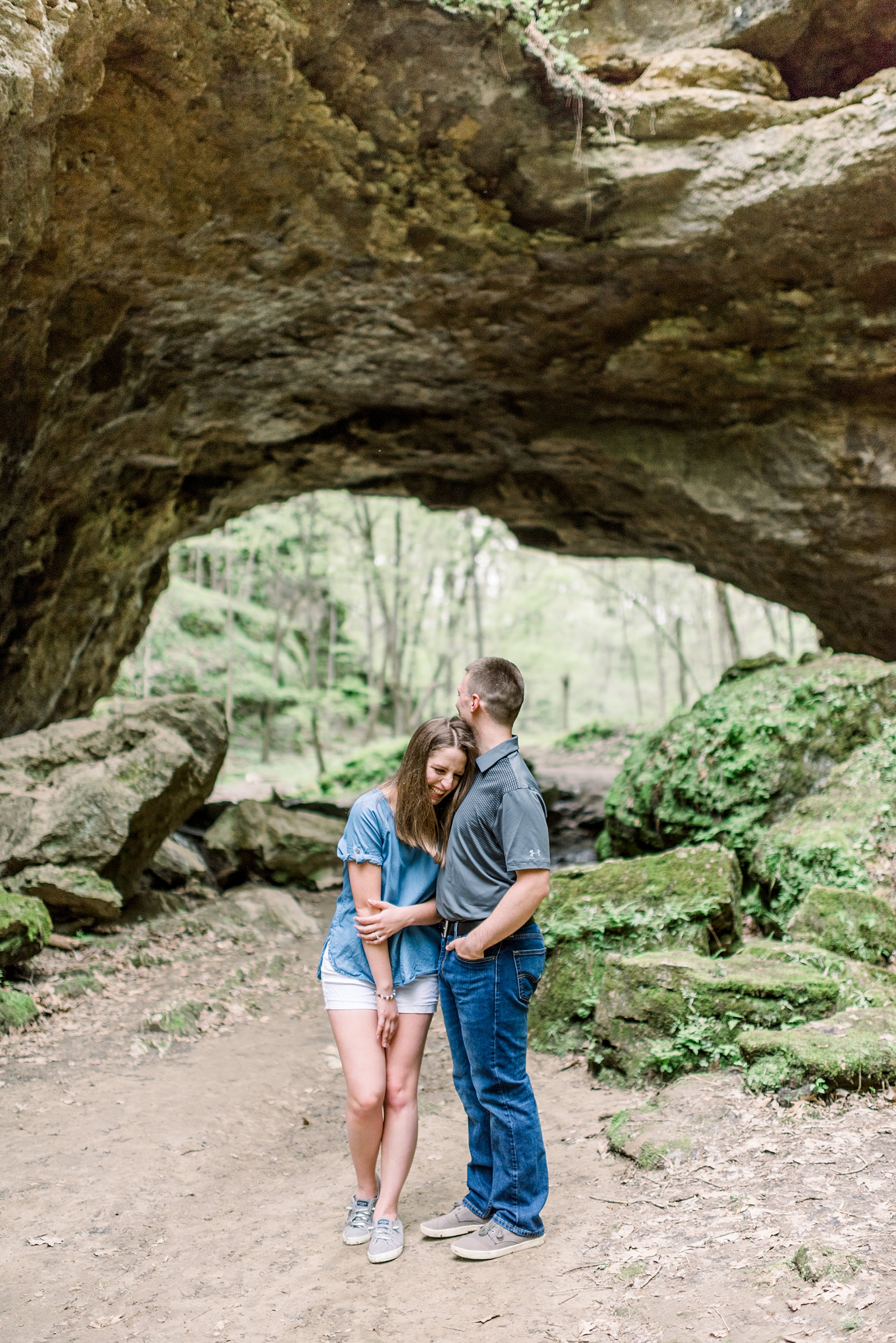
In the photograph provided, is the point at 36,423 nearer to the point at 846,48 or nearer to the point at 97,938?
the point at 97,938

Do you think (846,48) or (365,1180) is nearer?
(365,1180)

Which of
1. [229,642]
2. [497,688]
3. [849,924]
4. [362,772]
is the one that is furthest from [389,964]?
[229,642]

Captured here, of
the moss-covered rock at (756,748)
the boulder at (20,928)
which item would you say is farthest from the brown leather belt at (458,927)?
the moss-covered rock at (756,748)

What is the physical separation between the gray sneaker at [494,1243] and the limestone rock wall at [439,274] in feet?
19.3

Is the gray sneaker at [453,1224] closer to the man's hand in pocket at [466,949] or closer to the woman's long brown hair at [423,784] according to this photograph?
the man's hand in pocket at [466,949]

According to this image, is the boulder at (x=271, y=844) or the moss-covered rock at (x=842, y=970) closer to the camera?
the moss-covered rock at (x=842, y=970)

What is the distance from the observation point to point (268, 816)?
10.9m

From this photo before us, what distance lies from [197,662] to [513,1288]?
2181 cm

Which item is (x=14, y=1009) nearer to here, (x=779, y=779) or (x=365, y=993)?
(x=365, y=993)

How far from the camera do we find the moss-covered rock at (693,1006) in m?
4.55

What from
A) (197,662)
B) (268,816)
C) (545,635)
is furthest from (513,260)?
(545,635)

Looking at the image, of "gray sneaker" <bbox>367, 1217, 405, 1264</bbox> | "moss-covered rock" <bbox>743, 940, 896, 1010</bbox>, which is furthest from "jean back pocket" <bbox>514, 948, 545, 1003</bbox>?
"moss-covered rock" <bbox>743, 940, 896, 1010</bbox>

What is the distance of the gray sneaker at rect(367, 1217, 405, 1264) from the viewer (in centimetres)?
325

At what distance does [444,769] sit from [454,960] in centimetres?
69
